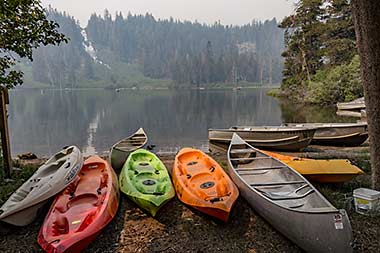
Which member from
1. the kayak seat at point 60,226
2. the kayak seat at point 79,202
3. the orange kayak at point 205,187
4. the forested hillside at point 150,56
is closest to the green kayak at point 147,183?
the orange kayak at point 205,187

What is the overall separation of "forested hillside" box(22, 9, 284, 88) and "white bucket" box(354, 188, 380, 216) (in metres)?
98.0

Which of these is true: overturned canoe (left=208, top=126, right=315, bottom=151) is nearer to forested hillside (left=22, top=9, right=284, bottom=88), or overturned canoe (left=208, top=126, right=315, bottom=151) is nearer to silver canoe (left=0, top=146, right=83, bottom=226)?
silver canoe (left=0, top=146, right=83, bottom=226)

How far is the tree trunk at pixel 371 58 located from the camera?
15.6ft

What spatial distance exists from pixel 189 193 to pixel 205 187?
0.37 m

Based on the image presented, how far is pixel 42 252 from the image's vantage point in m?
4.34

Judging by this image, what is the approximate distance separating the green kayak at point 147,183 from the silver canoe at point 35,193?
40.3 inches

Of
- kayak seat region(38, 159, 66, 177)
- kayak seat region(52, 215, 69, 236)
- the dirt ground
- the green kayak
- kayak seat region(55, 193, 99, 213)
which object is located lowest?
the dirt ground

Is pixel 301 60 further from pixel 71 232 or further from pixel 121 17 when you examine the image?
pixel 121 17

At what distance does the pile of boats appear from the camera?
4055 mm

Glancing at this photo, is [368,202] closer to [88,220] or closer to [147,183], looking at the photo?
[147,183]

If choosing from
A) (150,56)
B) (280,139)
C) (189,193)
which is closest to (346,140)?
(280,139)

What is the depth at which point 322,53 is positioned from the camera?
113 ft

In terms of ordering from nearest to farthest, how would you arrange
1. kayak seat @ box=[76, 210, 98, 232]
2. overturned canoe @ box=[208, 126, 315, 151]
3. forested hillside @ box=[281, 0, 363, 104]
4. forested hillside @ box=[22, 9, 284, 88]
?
1. kayak seat @ box=[76, 210, 98, 232]
2. overturned canoe @ box=[208, 126, 315, 151]
3. forested hillside @ box=[281, 0, 363, 104]
4. forested hillside @ box=[22, 9, 284, 88]

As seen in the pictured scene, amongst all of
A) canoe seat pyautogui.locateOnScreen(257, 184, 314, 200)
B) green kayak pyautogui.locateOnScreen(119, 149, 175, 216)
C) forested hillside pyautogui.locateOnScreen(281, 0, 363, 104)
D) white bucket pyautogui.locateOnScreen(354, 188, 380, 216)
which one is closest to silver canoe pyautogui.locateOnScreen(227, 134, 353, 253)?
canoe seat pyautogui.locateOnScreen(257, 184, 314, 200)
